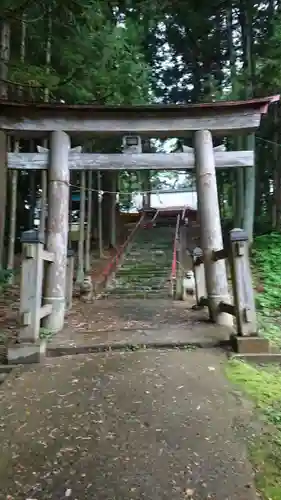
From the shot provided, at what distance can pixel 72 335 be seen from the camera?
507 cm

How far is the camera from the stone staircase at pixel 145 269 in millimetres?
10117

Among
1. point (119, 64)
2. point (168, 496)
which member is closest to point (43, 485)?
point (168, 496)

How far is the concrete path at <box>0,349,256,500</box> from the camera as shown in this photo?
222cm

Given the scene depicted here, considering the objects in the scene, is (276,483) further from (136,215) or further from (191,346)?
(136,215)

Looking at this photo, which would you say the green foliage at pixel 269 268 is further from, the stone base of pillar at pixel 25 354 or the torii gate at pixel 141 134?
the stone base of pillar at pixel 25 354

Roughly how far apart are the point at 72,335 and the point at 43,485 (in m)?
2.84

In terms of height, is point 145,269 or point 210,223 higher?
point 210,223

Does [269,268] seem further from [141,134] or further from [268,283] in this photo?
[141,134]

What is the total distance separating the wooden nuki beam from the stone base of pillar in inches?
110

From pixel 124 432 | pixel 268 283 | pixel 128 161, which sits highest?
pixel 128 161

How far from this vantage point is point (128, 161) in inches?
246

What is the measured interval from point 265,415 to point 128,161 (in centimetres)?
420

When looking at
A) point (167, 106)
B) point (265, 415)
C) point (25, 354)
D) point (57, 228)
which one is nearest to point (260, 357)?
point (265, 415)

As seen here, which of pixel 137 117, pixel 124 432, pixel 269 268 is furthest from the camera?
pixel 269 268
